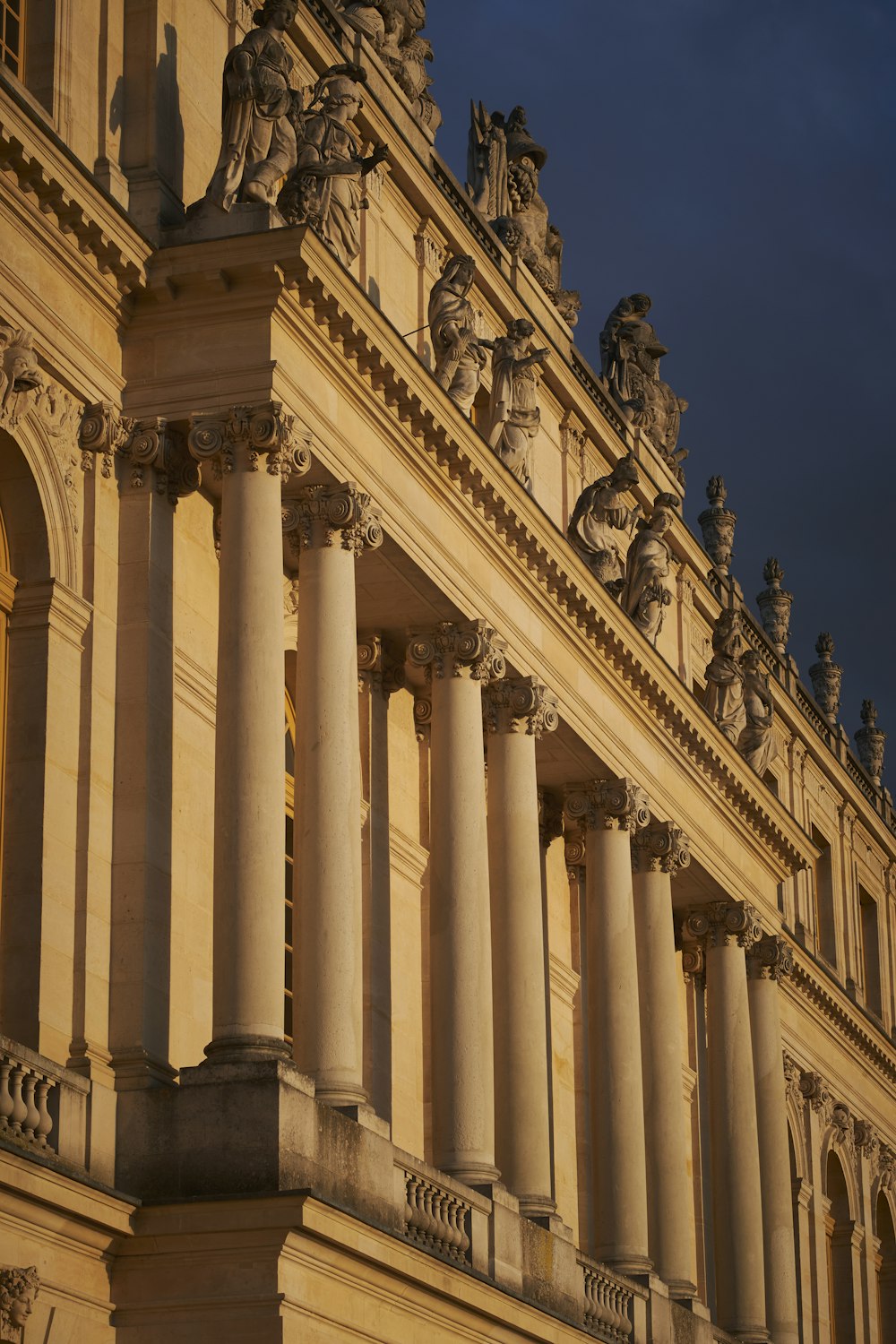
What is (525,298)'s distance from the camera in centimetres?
4044

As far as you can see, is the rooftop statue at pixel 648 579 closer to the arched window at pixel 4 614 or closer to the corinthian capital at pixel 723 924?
the corinthian capital at pixel 723 924

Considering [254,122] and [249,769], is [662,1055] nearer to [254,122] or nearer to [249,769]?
[249,769]

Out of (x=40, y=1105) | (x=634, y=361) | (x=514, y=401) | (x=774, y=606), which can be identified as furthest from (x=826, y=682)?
(x=40, y=1105)

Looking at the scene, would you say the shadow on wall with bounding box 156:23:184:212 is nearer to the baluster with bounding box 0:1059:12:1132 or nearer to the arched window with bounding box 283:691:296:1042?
the arched window with bounding box 283:691:296:1042

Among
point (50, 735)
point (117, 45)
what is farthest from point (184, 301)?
point (50, 735)

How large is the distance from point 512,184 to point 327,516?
13.5m

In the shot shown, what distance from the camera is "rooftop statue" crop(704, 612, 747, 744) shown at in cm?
4409

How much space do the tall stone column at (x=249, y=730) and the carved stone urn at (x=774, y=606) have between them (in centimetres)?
3474

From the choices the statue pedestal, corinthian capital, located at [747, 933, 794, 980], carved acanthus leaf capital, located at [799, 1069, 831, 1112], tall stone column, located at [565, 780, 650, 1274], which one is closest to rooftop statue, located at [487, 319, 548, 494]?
tall stone column, located at [565, 780, 650, 1274]

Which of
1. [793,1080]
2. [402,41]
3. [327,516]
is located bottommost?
[327,516]

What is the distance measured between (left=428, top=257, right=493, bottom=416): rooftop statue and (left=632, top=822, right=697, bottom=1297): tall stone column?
8.95 m

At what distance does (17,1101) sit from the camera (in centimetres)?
2325

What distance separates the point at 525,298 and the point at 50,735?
16.8 metres

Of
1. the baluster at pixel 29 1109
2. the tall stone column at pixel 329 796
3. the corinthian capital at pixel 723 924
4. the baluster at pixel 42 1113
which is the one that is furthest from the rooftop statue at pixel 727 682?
the baluster at pixel 29 1109
